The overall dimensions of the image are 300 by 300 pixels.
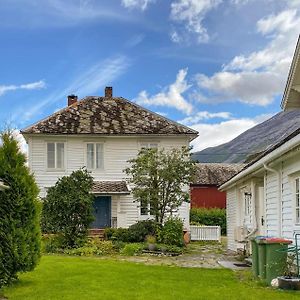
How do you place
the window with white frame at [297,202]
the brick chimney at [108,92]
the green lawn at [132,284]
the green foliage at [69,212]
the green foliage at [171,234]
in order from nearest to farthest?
the green lawn at [132,284], the window with white frame at [297,202], the green foliage at [69,212], the green foliage at [171,234], the brick chimney at [108,92]

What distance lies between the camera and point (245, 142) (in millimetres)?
158625

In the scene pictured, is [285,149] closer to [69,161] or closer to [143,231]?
[143,231]

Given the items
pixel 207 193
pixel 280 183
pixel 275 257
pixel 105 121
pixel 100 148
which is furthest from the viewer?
pixel 207 193

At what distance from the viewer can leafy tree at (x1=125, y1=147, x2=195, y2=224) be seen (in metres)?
26.1

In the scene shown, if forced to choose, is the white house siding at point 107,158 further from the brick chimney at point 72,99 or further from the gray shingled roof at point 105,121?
the brick chimney at point 72,99

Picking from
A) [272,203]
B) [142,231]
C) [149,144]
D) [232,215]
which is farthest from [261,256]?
[149,144]

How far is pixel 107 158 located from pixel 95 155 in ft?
2.45

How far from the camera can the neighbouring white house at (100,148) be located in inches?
1240

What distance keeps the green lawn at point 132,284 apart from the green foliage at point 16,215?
57cm

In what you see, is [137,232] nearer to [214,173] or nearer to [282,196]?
[282,196]

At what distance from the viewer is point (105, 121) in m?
32.6

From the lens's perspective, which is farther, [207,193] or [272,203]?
[207,193]

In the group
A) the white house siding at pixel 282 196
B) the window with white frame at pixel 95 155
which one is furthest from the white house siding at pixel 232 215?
the window with white frame at pixel 95 155

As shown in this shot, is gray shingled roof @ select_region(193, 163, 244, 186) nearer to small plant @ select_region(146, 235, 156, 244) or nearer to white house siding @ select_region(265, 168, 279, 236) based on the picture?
small plant @ select_region(146, 235, 156, 244)
